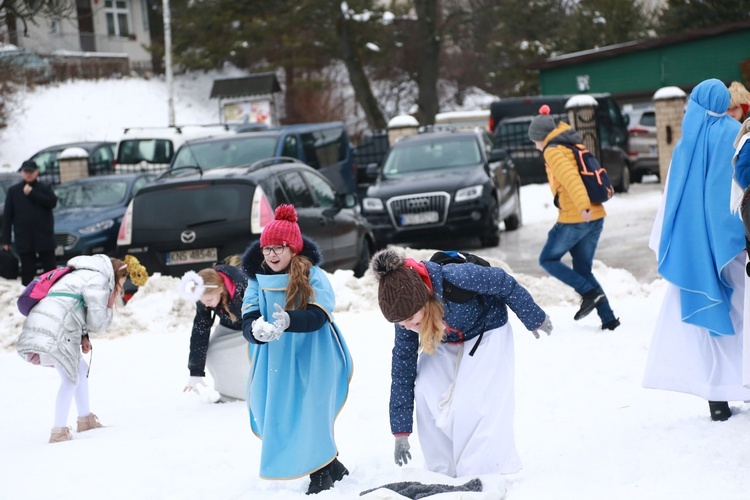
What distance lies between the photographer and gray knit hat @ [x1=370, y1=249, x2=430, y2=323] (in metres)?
4.38

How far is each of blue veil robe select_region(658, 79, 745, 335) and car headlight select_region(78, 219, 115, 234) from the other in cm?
980

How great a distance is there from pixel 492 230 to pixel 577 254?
6.95m

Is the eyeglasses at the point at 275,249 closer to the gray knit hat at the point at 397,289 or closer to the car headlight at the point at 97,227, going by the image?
the gray knit hat at the point at 397,289

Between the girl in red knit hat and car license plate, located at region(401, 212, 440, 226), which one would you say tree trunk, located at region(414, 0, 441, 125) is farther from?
the girl in red knit hat

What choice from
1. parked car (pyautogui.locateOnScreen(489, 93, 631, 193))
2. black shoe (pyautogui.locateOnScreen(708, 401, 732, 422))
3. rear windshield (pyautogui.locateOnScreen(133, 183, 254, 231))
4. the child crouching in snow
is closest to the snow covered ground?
black shoe (pyautogui.locateOnScreen(708, 401, 732, 422))

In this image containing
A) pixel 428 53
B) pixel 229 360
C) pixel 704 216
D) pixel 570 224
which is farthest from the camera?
pixel 428 53

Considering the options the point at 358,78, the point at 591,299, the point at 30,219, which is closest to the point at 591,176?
the point at 591,299

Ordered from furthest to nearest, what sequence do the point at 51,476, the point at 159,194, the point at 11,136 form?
the point at 11,136
the point at 159,194
the point at 51,476

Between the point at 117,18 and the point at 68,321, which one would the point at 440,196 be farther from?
the point at 117,18

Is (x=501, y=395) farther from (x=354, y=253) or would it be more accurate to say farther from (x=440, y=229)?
(x=440, y=229)

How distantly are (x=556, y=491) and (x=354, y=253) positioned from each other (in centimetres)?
794

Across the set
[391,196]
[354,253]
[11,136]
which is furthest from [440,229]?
[11,136]

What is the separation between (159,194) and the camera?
36.3 ft

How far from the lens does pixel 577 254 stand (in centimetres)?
882
